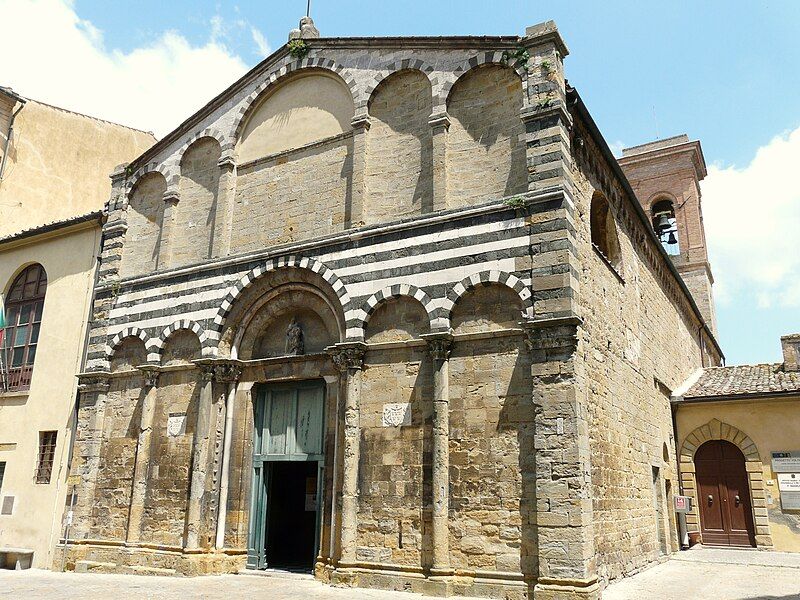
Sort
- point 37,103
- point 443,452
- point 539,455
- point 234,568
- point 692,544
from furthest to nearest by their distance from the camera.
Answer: point 37,103 < point 692,544 < point 234,568 < point 443,452 < point 539,455

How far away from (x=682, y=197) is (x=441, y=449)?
21695mm

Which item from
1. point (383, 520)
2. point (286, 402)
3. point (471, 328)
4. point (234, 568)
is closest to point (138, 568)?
point (234, 568)

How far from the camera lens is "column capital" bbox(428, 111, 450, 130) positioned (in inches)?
452

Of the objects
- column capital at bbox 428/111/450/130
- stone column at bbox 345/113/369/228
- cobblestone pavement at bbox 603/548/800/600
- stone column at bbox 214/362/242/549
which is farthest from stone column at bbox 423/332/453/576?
stone column at bbox 214/362/242/549

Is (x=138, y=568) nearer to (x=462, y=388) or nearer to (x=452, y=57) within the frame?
(x=462, y=388)

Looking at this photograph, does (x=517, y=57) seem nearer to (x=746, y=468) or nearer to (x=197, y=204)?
(x=197, y=204)

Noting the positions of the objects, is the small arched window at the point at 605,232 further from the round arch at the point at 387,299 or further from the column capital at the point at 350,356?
the column capital at the point at 350,356

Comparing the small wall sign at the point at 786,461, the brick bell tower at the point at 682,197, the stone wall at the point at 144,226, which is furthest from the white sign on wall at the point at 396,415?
the brick bell tower at the point at 682,197

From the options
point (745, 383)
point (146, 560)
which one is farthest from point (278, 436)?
point (745, 383)

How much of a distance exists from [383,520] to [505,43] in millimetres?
7995

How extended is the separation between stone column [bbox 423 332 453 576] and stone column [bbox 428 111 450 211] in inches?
95.6

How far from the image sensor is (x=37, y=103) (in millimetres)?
20688

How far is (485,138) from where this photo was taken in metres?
11.2

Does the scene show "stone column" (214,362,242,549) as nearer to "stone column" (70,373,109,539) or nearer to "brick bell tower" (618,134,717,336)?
"stone column" (70,373,109,539)
